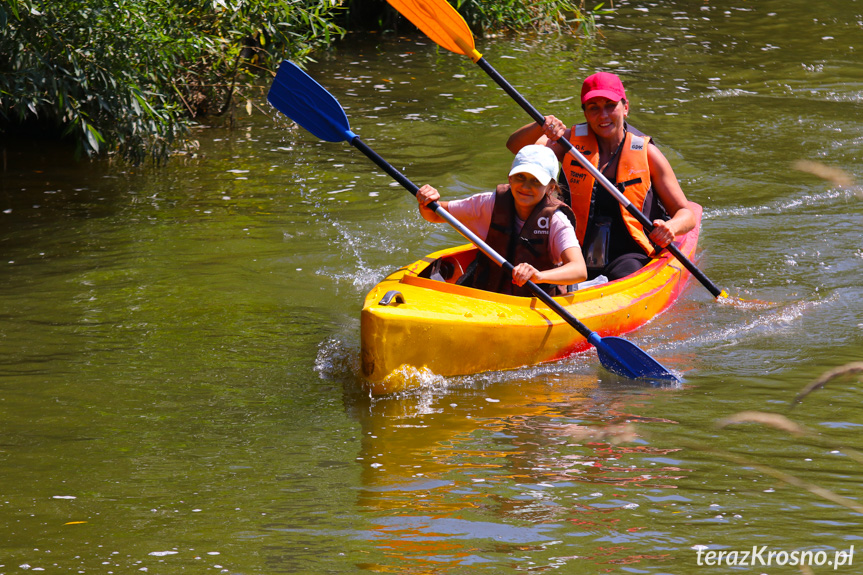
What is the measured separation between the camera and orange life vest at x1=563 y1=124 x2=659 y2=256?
5199 millimetres

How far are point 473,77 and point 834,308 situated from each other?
6215 millimetres

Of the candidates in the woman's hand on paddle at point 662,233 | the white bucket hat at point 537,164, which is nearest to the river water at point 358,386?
the woman's hand on paddle at point 662,233

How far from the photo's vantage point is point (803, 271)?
574 cm

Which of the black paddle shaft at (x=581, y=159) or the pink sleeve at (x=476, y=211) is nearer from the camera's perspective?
the pink sleeve at (x=476, y=211)

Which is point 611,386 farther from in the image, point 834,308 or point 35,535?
point 35,535

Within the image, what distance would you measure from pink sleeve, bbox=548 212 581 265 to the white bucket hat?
0.20 m

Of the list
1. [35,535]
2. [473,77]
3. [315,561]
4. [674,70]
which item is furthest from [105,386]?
[674,70]

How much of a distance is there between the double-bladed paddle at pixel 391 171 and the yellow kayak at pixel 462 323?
0.15 meters

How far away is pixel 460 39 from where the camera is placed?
537 cm

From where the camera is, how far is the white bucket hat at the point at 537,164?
13.9 feet

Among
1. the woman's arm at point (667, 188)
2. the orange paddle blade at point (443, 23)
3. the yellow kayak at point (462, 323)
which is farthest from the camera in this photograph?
the orange paddle blade at point (443, 23)

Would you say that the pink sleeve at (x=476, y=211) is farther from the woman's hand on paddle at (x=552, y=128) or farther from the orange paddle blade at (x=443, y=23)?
the orange paddle blade at (x=443, y=23)

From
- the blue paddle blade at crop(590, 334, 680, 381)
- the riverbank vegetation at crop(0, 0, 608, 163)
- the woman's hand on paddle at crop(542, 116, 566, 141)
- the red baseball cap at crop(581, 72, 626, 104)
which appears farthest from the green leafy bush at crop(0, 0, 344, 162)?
the blue paddle blade at crop(590, 334, 680, 381)

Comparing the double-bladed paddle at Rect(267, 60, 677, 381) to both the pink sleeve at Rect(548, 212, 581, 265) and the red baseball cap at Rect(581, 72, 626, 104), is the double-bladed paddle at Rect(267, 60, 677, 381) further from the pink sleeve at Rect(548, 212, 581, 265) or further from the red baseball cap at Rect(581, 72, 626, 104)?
the red baseball cap at Rect(581, 72, 626, 104)
